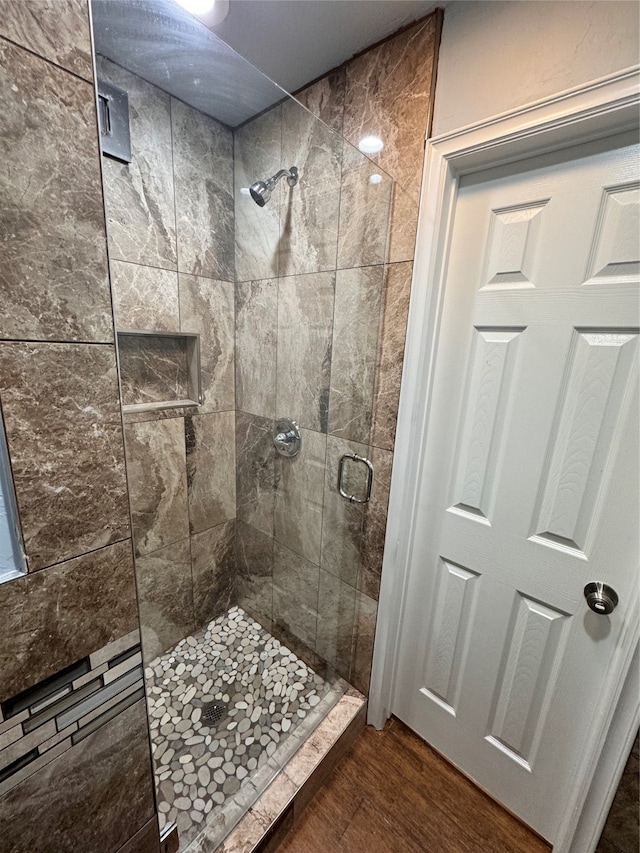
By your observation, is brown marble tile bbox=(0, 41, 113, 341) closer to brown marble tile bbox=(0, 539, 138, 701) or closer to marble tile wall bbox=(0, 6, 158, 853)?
marble tile wall bbox=(0, 6, 158, 853)

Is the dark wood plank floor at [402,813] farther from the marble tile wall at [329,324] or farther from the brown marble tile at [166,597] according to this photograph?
the brown marble tile at [166,597]

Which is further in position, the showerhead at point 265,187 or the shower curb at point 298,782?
the showerhead at point 265,187

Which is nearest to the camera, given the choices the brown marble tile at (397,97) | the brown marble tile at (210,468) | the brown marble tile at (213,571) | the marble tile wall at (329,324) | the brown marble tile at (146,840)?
the brown marble tile at (146,840)

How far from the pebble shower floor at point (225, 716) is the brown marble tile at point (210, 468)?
24.5 inches

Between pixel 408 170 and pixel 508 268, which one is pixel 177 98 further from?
pixel 508 268

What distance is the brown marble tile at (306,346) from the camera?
4.09ft

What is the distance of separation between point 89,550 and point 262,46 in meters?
1.43

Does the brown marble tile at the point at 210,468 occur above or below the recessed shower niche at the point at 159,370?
below

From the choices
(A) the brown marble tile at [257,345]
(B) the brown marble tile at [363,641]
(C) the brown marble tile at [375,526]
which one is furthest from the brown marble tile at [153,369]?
(B) the brown marble tile at [363,641]

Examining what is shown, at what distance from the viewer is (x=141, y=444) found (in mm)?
1340

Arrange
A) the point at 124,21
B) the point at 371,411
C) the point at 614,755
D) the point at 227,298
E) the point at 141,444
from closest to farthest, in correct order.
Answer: the point at 124,21, the point at 614,755, the point at 371,411, the point at 141,444, the point at 227,298

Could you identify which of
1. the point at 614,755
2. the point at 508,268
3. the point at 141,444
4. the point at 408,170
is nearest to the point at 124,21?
the point at 408,170

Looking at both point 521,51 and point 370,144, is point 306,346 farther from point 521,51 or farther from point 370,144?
point 521,51

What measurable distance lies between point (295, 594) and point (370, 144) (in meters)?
1.80
